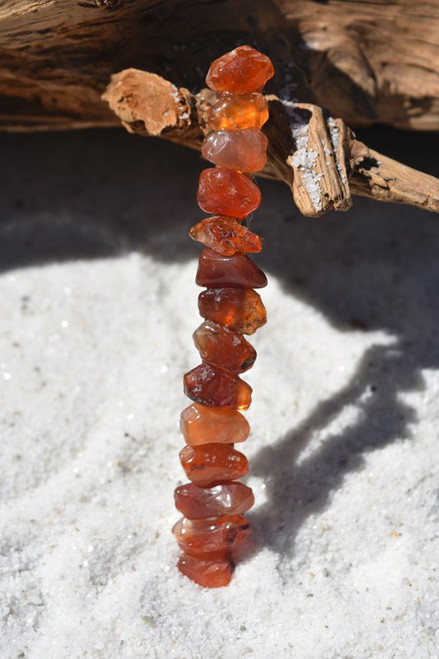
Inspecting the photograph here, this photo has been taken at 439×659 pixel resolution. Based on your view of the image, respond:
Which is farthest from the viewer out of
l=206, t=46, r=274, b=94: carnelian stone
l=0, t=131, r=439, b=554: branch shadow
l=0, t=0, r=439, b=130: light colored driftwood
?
l=0, t=131, r=439, b=554: branch shadow

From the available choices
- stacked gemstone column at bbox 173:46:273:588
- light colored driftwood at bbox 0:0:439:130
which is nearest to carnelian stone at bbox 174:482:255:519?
stacked gemstone column at bbox 173:46:273:588

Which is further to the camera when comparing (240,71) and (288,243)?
(288,243)

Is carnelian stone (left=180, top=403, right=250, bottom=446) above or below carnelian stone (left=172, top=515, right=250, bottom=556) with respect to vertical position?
above

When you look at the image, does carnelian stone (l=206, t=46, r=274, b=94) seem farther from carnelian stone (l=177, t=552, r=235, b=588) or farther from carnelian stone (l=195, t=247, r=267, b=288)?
carnelian stone (l=177, t=552, r=235, b=588)

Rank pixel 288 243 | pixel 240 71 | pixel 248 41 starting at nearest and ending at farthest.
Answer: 1. pixel 240 71
2. pixel 248 41
3. pixel 288 243

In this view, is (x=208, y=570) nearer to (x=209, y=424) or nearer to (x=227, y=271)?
(x=209, y=424)

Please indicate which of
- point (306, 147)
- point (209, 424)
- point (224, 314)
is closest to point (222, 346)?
point (224, 314)

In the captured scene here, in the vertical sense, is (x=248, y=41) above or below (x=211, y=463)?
above
